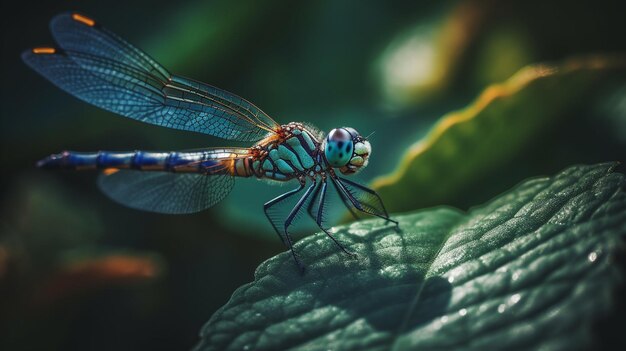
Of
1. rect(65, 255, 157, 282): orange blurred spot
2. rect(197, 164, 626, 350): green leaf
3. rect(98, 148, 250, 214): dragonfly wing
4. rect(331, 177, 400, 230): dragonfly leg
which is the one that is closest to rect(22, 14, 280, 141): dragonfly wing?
rect(98, 148, 250, 214): dragonfly wing

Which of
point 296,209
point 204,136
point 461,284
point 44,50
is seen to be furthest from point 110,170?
point 461,284

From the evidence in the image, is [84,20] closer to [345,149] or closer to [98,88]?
[98,88]

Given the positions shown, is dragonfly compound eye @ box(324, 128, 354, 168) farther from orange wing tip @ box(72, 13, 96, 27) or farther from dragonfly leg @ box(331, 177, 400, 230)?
orange wing tip @ box(72, 13, 96, 27)

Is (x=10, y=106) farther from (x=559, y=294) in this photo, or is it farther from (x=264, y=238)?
(x=559, y=294)

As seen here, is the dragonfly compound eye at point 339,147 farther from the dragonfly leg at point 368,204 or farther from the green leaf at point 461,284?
the green leaf at point 461,284

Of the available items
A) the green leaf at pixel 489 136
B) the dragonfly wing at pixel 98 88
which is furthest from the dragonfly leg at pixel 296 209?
the dragonfly wing at pixel 98 88

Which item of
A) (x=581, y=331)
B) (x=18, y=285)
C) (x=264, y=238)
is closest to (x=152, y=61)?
(x=264, y=238)
